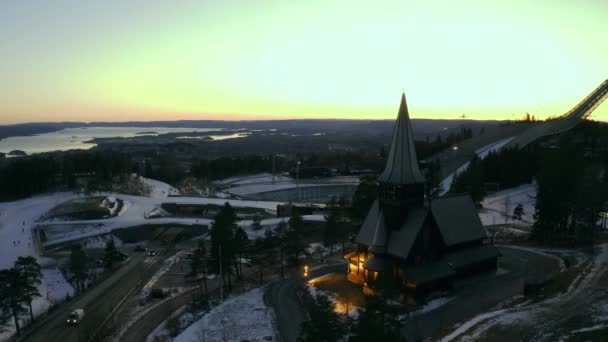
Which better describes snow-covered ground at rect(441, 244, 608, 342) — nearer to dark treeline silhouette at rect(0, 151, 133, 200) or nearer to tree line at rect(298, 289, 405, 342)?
tree line at rect(298, 289, 405, 342)

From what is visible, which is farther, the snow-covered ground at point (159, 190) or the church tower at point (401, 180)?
the snow-covered ground at point (159, 190)

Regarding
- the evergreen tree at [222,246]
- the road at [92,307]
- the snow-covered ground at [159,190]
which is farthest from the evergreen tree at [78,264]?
the snow-covered ground at [159,190]

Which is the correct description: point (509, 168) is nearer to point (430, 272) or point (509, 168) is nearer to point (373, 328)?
point (430, 272)

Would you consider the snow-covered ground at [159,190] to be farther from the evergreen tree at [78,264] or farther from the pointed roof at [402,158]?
the pointed roof at [402,158]

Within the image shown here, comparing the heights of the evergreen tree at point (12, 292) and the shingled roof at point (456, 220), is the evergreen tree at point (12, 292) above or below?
below

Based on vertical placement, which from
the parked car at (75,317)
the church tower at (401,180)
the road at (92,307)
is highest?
the church tower at (401,180)

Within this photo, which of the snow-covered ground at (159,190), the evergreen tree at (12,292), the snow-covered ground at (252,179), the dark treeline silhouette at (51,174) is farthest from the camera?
the snow-covered ground at (252,179)

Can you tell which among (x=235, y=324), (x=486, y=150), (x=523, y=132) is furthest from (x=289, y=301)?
(x=523, y=132)

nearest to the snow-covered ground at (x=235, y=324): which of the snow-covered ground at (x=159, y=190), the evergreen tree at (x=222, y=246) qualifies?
the evergreen tree at (x=222, y=246)

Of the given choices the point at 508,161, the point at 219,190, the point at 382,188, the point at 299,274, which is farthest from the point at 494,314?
the point at 219,190

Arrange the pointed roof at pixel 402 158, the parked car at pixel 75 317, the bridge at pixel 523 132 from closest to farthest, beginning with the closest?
the pointed roof at pixel 402 158, the parked car at pixel 75 317, the bridge at pixel 523 132
